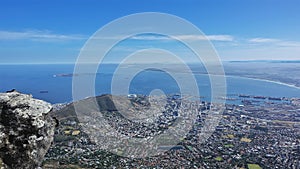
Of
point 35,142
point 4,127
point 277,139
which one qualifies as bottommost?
point 277,139

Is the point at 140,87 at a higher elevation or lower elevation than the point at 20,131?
lower

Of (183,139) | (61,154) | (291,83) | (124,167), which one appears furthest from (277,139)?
(291,83)

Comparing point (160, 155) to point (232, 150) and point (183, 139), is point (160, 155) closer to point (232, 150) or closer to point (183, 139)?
point (183, 139)

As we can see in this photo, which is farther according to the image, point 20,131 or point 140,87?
point 140,87

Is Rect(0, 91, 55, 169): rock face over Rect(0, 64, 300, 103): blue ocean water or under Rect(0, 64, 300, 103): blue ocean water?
over

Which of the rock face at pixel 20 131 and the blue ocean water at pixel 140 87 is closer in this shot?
the rock face at pixel 20 131

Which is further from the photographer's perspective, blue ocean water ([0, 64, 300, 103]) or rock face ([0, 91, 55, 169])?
blue ocean water ([0, 64, 300, 103])

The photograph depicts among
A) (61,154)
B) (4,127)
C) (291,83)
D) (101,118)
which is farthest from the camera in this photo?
(291,83)

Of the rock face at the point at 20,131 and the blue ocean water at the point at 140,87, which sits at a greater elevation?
the rock face at the point at 20,131
